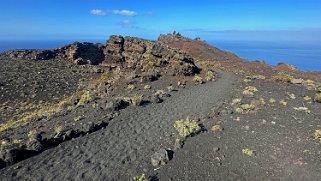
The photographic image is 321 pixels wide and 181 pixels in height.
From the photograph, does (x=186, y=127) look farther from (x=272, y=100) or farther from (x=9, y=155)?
(x=9, y=155)

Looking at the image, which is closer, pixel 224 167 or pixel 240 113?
pixel 224 167

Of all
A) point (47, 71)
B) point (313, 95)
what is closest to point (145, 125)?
point (313, 95)

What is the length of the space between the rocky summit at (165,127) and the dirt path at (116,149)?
0.15 ft

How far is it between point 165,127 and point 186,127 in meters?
1.23

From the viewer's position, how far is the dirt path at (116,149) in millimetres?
12531

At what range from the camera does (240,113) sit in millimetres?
19750

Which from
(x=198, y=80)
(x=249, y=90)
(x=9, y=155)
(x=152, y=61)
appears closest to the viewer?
(x=9, y=155)

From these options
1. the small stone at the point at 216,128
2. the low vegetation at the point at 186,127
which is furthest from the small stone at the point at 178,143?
the small stone at the point at 216,128

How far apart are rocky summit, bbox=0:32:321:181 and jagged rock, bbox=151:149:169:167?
0.17 ft

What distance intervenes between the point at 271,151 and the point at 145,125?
7.07 m

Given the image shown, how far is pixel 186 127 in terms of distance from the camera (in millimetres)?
17359

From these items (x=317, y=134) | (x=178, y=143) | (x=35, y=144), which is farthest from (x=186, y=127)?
(x=35, y=144)

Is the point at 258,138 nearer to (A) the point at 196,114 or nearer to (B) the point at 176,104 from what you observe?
(A) the point at 196,114

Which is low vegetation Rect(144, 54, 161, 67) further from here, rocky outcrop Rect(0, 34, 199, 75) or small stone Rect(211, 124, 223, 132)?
small stone Rect(211, 124, 223, 132)
